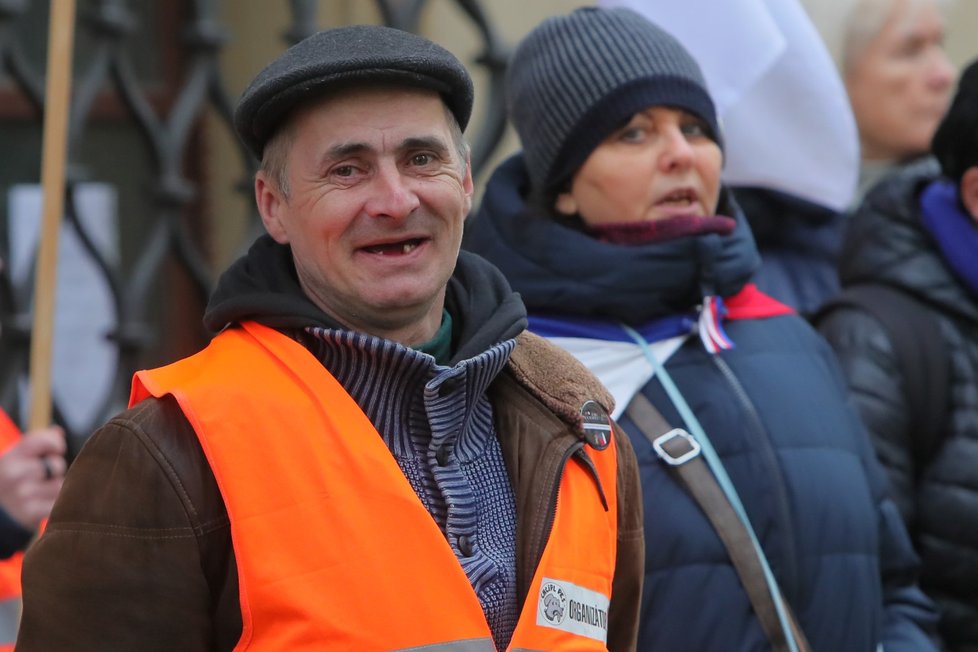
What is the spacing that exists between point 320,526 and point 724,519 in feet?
2.92

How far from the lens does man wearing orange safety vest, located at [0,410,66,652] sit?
267cm

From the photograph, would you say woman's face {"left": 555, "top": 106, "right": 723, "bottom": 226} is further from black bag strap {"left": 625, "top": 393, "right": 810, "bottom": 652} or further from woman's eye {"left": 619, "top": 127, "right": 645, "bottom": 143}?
black bag strap {"left": 625, "top": 393, "right": 810, "bottom": 652}

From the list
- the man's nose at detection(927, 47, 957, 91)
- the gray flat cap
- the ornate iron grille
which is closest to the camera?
the gray flat cap

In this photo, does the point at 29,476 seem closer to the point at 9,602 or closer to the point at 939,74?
the point at 9,602

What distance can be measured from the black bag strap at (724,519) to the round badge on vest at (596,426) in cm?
40

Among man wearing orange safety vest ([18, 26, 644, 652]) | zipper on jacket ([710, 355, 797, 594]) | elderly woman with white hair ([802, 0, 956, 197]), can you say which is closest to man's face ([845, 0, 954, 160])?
elderly woman with white hair ([802, 0, 956, 197])

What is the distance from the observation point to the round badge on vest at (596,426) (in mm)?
2121

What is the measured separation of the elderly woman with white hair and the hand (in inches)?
84.9

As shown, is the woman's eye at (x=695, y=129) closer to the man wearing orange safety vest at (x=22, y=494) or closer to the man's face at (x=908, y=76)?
the man wearing orange safety vest at (x=22, y=494)

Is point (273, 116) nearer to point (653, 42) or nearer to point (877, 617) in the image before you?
point (653, 42)

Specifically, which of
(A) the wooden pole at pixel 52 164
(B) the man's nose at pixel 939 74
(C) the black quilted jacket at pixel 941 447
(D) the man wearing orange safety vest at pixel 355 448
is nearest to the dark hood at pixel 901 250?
(C) the black quilted jacket at pixel 941 447

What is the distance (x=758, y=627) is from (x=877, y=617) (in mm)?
283

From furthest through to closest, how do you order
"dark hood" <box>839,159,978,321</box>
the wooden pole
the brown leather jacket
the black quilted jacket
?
"dark hood" <box>839,159,978,321</box> < the black quilted jacket < the wooden pole < the brown leather jacket

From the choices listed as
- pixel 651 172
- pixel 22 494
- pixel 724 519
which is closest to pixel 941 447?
pixel 724 519
